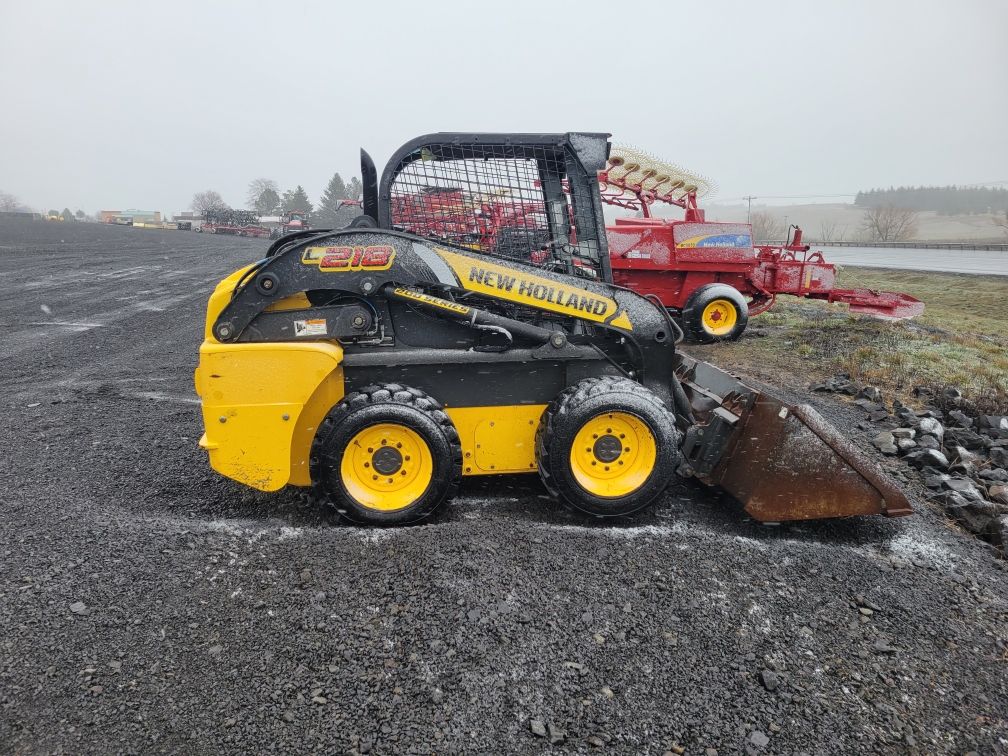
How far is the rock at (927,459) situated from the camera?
4.57 m

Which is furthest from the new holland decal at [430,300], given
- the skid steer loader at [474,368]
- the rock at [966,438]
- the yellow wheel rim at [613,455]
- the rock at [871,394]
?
the rock at [871,394]

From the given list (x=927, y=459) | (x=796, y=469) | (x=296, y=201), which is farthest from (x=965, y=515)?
(x=296, y=201)

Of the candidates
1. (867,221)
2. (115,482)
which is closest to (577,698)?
(115,482)

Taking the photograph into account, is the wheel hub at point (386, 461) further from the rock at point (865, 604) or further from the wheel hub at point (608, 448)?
the rock at point (865, 604)

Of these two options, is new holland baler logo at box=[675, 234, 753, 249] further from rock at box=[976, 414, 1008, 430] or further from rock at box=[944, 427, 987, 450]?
rock at box=[944, 427, 987, 450]

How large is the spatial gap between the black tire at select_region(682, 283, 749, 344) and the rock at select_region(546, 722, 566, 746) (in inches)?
321

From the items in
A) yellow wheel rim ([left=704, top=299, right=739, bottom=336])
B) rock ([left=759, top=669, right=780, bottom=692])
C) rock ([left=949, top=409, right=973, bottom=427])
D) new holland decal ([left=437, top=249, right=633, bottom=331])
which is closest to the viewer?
rock ([left=759, top=669, right=780, bottom=692])

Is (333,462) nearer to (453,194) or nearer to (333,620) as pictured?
(333,620)

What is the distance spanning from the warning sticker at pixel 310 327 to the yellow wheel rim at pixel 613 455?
166cm

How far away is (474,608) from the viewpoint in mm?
2889

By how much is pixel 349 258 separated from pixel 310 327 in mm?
471

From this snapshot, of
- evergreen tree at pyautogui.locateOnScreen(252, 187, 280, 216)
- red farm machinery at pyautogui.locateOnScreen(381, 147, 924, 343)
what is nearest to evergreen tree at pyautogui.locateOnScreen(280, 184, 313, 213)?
evergreen tree at pyautogui.locateOnScreen(252, 187, 280, 216)

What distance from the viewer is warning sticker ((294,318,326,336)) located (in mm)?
3654

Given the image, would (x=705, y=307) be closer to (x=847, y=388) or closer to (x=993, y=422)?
(x=847, y=388)
